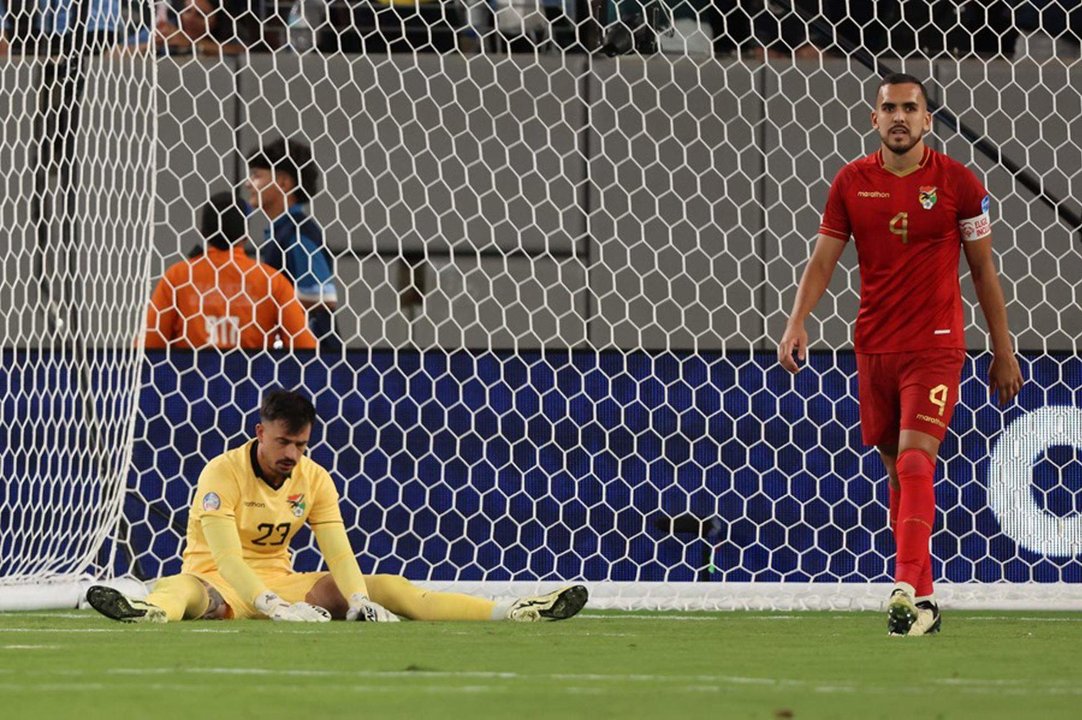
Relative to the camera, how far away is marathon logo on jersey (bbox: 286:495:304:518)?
6043mm

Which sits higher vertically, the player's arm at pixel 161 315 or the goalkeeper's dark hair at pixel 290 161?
the goalkeeper's dark hair at pixel 290 161

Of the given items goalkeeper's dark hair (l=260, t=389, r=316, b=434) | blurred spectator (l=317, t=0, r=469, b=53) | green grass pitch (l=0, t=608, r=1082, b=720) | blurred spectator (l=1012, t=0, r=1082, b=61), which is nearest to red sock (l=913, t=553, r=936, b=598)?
green grass pitch (l=0, t=608, r=1082, b=720)

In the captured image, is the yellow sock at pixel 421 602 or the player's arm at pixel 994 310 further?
the yellow sock at pixel 421 602

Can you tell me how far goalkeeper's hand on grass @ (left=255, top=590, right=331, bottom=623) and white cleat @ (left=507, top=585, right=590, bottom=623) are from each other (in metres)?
0.57

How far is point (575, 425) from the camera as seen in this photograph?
23.2ft

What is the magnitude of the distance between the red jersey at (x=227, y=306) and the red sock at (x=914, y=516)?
2.83 meters

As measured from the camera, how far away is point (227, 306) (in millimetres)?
7281

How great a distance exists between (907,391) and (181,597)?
2.23m

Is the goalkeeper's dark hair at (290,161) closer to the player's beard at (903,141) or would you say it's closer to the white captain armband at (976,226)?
the player's beard at (903,141)

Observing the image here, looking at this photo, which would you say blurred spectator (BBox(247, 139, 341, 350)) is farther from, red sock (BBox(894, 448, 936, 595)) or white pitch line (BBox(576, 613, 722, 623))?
red sock (BBox(894, 448, 936, 595))

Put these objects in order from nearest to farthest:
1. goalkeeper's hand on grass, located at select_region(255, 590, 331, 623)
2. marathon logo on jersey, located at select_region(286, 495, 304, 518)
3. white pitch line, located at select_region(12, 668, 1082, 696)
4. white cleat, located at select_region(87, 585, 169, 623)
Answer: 1. white pitch line, located at select_region(12, 668, 1082, 696)
2. white cleat, located at select_region(87, 585, 169, 623)
3. goalkeeper's hand on grass, located at select_region(255, 590, 331, 623)
4. marathon logo on jersey, located at select_region(286, 495, 304, 518)

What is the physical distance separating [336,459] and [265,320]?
0.64 meters

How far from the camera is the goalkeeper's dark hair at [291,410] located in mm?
5742

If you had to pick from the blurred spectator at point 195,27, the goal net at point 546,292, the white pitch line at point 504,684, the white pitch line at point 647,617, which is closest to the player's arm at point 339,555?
the white pitch line at point 647,617
